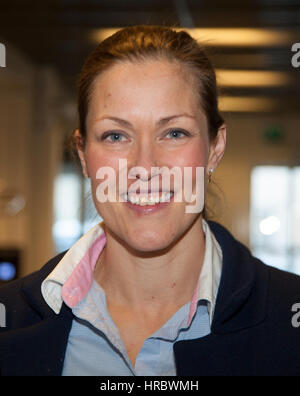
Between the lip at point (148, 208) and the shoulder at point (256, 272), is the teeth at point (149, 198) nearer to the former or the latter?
the lip at point (148, 208)

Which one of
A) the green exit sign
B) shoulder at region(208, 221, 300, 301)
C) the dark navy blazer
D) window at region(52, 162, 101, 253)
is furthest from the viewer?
the green exit sign

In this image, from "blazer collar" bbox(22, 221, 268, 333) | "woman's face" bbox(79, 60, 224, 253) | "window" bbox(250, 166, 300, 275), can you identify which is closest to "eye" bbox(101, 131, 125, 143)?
"woman's face" bbox(79, 60, 224, 253)

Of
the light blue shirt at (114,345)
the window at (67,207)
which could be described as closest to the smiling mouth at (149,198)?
the light blue shirt at (114,345)

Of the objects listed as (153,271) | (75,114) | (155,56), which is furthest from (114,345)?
(75,114)

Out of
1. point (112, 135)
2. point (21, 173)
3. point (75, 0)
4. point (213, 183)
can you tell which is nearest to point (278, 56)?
point (75, 0)

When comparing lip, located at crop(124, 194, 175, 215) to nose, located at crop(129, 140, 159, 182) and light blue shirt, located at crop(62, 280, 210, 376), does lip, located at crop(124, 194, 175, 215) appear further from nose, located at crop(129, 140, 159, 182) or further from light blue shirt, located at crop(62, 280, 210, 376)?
light blue shirt, located at crop(62, 280, 210, 376)

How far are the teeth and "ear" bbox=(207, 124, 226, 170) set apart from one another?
0.45ft

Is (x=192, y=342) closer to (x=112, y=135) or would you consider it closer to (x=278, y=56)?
(x=112, y=135)

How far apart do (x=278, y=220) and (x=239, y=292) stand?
5671 millimetres

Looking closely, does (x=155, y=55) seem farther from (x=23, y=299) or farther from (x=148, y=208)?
(x=23, y=299)

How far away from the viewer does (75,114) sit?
368cm

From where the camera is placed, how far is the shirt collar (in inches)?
44.8

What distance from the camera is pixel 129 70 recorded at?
1.11m
